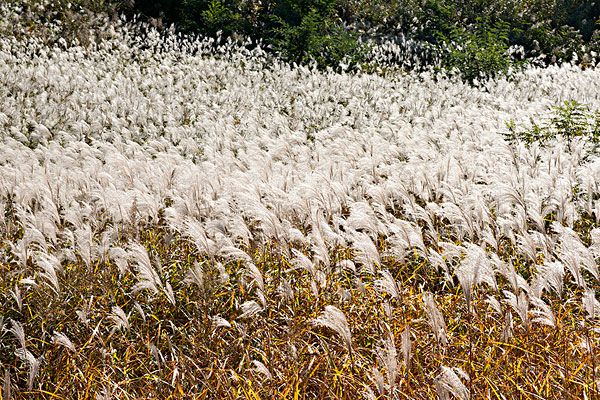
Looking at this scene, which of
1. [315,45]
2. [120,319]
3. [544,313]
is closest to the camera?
[544,313]

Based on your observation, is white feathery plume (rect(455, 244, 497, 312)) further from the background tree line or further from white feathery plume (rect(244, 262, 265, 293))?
the background tree line

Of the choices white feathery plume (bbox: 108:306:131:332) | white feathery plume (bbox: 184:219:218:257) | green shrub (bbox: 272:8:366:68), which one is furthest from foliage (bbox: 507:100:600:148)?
green shrub (bbox: 272:8:366:68)

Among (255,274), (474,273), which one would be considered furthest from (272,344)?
(474,273)

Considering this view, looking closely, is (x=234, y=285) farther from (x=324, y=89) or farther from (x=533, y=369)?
(x=324, y=89)

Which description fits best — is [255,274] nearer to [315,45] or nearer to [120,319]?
[120,319]

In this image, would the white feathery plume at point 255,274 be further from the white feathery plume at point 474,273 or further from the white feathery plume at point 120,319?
the white feathery plume at point 474,273

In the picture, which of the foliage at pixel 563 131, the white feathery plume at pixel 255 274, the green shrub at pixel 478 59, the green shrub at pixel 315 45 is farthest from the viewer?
the green shrub at pixel 315 45

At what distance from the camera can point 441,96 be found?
424 inches

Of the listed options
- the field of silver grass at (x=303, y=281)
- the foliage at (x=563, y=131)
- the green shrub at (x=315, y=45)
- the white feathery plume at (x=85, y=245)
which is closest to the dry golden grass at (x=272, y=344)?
the field of silver grass at (x=303, y=281)

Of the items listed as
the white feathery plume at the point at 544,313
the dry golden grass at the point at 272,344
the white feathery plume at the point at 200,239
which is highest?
the white feathery plume at the point at 544,313

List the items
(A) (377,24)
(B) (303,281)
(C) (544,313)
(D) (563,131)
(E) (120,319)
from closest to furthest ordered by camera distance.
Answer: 1. (C) (544,313)
2. (E) (120,319)
3. (B) (303,281)
4. (D) (563,131)
5. (A) (377,24)

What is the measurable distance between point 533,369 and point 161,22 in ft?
49.7

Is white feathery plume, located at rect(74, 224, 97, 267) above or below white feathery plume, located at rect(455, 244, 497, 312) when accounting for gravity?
below

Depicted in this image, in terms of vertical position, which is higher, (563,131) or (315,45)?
(563,131)
